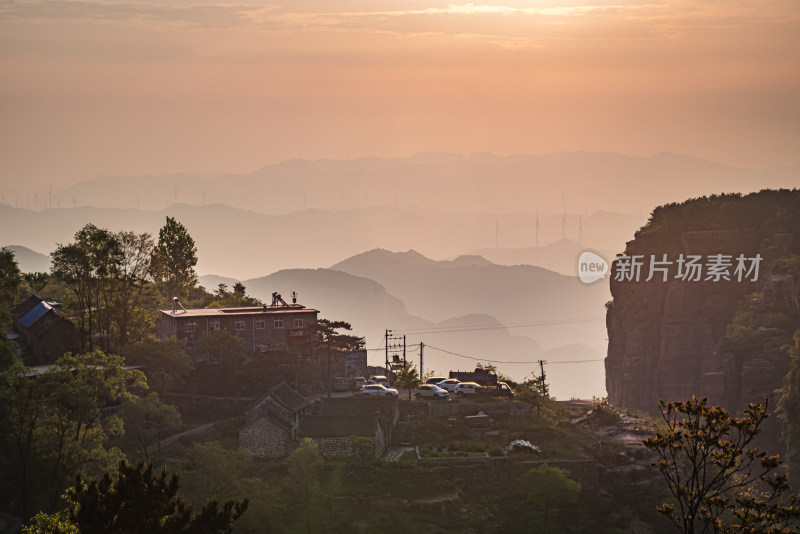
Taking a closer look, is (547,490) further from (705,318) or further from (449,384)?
(705,318)

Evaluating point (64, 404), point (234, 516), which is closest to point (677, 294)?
point (64, 404)

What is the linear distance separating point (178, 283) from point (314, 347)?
48.1 m

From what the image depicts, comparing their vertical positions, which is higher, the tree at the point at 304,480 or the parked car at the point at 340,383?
the parked car at the point at 340,383

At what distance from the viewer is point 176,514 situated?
45031 mm

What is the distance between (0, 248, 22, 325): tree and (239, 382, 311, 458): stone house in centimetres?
2254

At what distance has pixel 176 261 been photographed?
154 metres

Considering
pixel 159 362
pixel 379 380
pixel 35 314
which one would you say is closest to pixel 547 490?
pixel 379 380

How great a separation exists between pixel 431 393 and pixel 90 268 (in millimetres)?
37590

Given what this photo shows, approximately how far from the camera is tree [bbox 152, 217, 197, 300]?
151 meters

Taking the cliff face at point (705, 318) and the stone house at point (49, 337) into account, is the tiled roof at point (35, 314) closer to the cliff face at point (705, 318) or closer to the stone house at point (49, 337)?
the stone house at point (49, 337)

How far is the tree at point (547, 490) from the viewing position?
269 ft

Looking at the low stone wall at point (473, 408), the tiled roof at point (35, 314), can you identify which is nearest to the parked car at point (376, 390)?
the low stone wall at point (473, 408)

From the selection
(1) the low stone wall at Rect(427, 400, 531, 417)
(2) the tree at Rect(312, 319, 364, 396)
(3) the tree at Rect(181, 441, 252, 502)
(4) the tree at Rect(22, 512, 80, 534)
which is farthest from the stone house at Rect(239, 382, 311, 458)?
(4) the tree at Rect(22, 512, 80, 534)

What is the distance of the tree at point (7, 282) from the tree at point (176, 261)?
63.5 m
